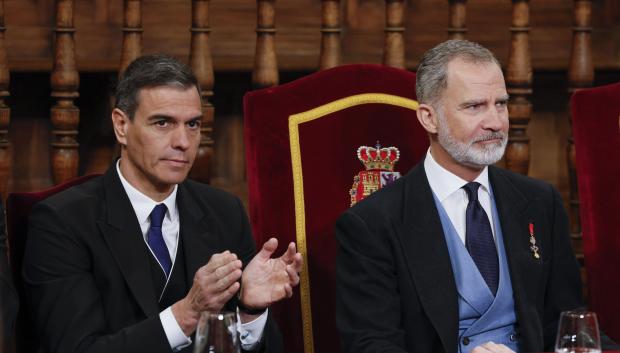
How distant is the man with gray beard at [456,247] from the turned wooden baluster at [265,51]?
0.84 m

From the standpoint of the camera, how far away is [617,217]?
252 centimetres

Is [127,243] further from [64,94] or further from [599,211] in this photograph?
[599,211]

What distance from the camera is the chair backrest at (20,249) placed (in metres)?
2.24

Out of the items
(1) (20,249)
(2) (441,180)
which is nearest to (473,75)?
(2) (441,180)

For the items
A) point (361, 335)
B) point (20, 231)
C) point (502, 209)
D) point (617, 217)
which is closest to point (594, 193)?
point (617, 217)

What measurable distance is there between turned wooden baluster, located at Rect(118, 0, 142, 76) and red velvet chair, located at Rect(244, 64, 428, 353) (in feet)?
2.24

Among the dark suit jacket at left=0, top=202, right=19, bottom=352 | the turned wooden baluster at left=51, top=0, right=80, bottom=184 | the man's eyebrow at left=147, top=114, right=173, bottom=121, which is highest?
the turned wooden baluster at left=51, top=0, right=80, bottom=184

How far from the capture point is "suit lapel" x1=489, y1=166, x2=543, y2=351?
220cm

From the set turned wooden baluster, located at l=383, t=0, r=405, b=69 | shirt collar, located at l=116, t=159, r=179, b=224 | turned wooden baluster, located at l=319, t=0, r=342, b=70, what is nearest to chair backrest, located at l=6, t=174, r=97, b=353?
shirt collar, located at l=116, t=159, r=179, b=224

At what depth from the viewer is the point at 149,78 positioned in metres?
2.27

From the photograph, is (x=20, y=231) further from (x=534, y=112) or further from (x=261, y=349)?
(x=534, y=112)

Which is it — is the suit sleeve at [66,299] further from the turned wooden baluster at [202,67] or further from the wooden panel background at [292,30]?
the wooden panel background at [292,30]

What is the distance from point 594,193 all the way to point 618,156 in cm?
10

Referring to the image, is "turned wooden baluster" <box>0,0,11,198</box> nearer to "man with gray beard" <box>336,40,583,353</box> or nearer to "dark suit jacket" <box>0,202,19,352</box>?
"dark suit jacket" <box>0,202,19,352</box>
